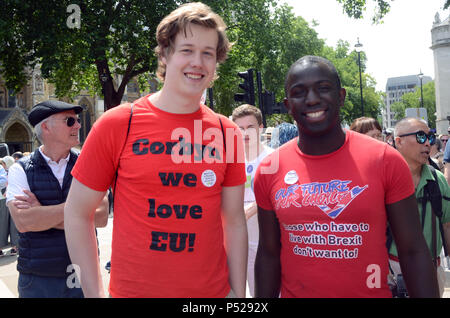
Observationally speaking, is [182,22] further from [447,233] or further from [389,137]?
[389,137]

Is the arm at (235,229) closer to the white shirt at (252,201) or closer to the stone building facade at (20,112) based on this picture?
the white shirt at (252,201)

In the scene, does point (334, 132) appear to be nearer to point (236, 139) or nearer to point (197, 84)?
point (236, 139)

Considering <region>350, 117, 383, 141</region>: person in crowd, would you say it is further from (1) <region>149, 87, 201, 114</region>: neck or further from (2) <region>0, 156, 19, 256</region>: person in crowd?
(2) <region>0, 156, 19, 256</region>: person in crowd

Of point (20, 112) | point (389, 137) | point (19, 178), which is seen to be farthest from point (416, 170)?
point (20, 112)

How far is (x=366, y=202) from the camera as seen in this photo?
79.9 inches

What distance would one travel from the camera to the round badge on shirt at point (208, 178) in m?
2.10

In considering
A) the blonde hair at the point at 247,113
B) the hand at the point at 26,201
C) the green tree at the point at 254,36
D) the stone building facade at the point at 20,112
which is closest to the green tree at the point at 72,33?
the green tree at the point at 254,36

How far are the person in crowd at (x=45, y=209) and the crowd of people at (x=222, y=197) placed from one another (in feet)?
3.72

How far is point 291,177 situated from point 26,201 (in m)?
2.04

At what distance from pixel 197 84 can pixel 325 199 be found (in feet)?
2.80

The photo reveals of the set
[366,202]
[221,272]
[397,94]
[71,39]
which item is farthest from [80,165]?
[397,94]

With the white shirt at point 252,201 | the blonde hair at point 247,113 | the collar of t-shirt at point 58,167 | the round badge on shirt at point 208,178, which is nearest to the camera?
the round badge on shirt at point 208,178

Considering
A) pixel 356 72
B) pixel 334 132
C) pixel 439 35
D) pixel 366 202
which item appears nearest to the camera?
pixel 366 202

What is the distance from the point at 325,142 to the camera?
2.22 m
